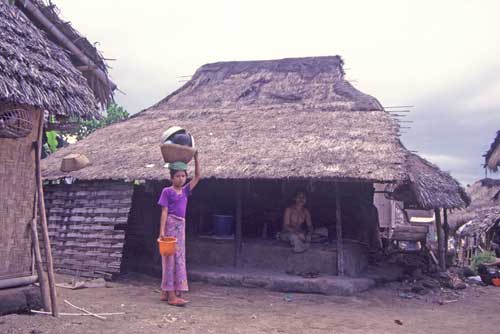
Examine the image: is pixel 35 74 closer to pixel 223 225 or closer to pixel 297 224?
pixel 223 225

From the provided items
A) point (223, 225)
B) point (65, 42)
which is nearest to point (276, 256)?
point (223, 225)

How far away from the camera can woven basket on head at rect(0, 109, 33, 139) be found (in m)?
4.56

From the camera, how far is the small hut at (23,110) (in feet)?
15.3

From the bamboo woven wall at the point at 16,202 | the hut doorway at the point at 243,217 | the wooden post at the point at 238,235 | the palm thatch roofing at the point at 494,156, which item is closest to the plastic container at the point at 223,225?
the hut doorway at the point at 243,217

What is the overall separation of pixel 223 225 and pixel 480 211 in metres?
11.9

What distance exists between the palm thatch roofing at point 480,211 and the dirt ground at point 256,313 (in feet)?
23.8

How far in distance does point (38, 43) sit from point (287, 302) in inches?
181

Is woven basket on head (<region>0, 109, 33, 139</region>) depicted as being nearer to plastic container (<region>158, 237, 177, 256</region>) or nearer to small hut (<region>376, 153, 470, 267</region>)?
plastic container (<region>158, 237, 177, 256</region>)

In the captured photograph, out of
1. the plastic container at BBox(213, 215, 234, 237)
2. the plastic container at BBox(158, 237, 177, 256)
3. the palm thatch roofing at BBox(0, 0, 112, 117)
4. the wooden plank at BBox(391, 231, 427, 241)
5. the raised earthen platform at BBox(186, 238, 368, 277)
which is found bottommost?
the raised earthen platform at BBox(186, 238, 368, 277)

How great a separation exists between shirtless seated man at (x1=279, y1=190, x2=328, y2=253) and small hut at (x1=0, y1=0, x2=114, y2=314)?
4.24m

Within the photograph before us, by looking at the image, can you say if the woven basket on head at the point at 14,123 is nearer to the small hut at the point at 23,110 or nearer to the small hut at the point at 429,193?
the small hut at the point at 23,110

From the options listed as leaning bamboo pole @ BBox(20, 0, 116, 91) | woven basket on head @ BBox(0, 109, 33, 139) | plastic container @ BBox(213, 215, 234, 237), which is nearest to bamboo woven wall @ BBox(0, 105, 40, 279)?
woven basket on head @ BBox(0, 109, 33, 139)

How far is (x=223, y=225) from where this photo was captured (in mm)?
9227

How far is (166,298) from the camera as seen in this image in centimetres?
647
